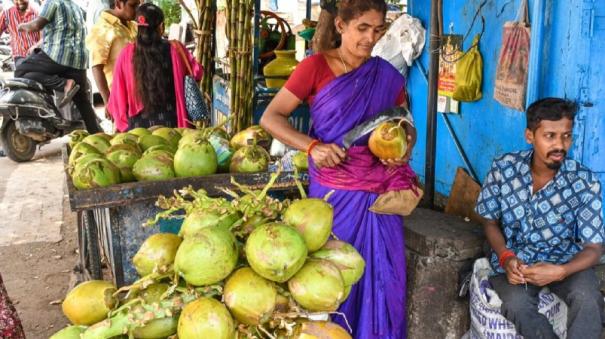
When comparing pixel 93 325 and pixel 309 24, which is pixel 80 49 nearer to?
pixel 309 24

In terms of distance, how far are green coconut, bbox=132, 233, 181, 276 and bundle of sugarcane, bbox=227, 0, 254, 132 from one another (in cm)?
336

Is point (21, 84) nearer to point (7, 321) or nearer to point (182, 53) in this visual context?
point (182, 53)

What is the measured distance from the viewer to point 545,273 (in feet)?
7.97

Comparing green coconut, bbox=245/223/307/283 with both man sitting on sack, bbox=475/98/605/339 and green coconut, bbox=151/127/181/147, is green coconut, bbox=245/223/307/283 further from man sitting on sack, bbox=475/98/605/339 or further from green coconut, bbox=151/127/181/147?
green coconut, bbox=151/127/181/147

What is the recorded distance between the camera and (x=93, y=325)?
1.34 m

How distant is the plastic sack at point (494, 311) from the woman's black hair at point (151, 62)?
2357 millimetres

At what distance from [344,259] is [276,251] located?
0.84ft

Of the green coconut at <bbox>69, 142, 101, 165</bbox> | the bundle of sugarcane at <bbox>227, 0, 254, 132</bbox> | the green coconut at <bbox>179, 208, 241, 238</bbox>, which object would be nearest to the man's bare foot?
the bundle of sugarcane at <bbox>227, 0, 254, 132</bbox>

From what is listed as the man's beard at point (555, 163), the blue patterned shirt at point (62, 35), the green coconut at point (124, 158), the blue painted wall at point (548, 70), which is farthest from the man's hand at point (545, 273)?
the blue patterned shirt at point (62, 35)

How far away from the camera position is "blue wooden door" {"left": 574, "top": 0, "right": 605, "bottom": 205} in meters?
2.65

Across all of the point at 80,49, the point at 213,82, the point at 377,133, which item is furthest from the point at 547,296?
the point at 80,49

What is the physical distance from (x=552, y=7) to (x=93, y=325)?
2.46m

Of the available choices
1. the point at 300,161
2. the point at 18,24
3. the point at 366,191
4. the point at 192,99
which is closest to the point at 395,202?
the point at 366,191

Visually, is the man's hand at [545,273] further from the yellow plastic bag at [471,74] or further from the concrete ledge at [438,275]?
the yellow plastic bag at [471,74]
